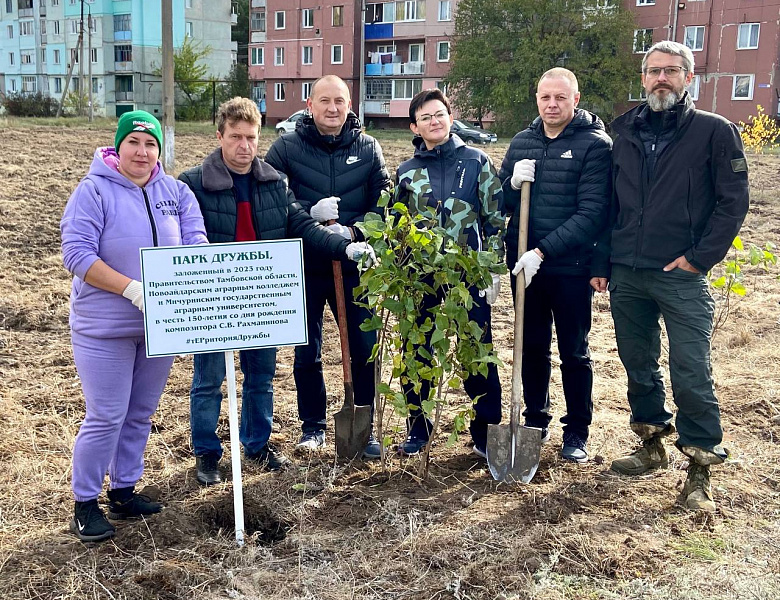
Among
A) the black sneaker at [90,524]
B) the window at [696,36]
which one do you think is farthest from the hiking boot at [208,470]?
the window at [696,36]

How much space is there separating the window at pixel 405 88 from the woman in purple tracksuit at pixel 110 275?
41463 millimetres

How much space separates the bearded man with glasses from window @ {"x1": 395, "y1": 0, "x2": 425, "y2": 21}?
136 feet

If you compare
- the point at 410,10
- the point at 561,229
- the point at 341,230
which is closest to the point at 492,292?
the point at 561,229

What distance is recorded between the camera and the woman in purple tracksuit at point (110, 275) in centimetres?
334

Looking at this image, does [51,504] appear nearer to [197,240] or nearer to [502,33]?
[197,240]

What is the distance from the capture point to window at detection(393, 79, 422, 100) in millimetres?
43875

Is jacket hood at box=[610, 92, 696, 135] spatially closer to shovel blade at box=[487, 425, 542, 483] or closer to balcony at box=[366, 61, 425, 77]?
shovel blade at box=[487, 425, 542, 483]

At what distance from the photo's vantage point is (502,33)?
35562 mm

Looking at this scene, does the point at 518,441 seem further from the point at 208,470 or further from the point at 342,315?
the point at 208,470

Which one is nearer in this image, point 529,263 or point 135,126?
point 135,126

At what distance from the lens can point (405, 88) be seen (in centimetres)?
4447

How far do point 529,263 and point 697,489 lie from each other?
52.7 inches

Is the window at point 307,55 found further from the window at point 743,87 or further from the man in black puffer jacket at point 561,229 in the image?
the man in black puffer jacket at point 561,229

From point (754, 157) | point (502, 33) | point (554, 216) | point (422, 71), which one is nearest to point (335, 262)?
point (554, 216)
